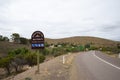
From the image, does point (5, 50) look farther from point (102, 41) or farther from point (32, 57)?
point (102, 41)

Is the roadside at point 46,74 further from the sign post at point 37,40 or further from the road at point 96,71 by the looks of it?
the sign post at point 37,40

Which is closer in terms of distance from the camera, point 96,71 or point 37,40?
point 37,40

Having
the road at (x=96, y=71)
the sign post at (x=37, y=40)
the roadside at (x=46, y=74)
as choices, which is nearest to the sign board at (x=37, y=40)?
the sign post at (x=37, y=40)

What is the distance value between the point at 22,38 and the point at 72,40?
69.4 metres

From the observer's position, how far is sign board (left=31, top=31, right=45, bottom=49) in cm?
1627

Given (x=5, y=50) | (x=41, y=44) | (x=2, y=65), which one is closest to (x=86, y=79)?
(x=41, y=44)

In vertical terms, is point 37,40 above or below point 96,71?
above

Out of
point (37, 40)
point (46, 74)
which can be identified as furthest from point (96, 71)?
point (37, 40)

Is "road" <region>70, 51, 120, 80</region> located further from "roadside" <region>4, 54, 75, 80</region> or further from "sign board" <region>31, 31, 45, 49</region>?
"sign board" <region>31, 31, 45, 49</region>

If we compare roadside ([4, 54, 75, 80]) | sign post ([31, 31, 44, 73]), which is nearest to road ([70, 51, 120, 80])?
roadside ([4, 54, 75, 80])

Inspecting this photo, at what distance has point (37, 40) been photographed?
16359mm

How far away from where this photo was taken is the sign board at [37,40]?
53.4 ft

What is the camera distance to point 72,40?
193 meters

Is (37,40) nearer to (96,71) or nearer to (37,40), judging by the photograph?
(37,40)
